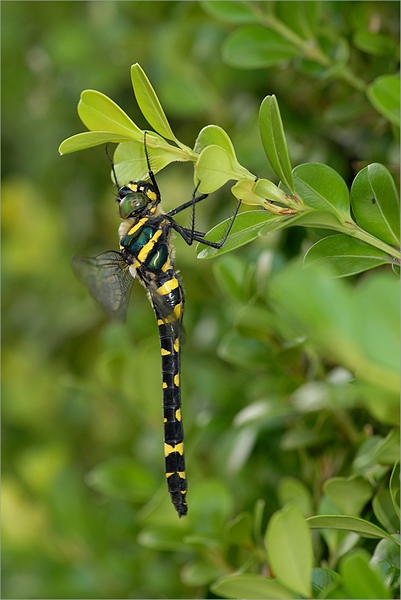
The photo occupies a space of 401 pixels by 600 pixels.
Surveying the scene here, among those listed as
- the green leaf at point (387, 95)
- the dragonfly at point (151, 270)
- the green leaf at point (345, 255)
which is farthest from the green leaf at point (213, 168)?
the dragonfly at point (151, 270)

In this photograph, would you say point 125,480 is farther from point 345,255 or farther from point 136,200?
point 345,255

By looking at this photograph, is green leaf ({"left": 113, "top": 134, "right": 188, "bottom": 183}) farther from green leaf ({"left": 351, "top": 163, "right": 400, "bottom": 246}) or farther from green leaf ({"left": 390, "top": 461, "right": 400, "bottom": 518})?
green leaf ({"left": 390, "top": 461, "right": 400, "bottom": 518})

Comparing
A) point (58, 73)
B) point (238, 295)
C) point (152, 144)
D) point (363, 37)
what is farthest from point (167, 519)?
point (58, 73)

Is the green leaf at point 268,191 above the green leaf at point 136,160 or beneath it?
beneath

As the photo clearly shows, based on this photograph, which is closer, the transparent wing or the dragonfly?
the dragonfly

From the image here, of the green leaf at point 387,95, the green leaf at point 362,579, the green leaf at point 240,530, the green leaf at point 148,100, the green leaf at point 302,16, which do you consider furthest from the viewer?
the green leaf at point 302,16

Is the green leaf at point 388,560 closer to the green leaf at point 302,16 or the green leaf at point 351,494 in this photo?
the green leaf at point 351,494

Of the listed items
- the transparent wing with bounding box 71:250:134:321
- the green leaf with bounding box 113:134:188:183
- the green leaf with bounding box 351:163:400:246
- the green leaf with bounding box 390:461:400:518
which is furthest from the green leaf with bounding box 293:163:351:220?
the transparent wing with bounding box 71:250:134:321
